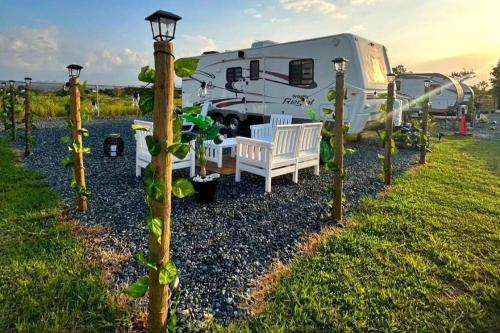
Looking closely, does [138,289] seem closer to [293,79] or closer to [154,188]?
[154,188]

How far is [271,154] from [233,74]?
5896 mm

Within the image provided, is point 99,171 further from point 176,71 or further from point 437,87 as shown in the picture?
point 437,87

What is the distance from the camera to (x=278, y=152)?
4656 mm

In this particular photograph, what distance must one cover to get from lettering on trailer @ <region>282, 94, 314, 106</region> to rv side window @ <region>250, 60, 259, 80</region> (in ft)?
3.93

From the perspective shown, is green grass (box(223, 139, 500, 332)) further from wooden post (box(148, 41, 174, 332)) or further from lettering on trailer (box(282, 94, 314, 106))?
lettering on trailer (box(282, 94, 314, 106))

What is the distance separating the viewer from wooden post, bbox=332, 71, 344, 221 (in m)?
3.37

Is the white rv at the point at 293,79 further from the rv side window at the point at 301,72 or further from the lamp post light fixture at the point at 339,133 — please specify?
the lamp post light fixture at the point at 339,133

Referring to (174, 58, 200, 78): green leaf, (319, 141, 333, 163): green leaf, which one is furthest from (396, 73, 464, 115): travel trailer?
(174, 58, 200, 78): green leaf

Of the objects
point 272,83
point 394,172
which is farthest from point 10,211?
point 272,83

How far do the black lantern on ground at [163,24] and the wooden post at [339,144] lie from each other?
2.20m

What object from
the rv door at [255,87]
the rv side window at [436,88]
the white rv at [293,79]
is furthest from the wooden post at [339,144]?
the rv side window at [436,88]

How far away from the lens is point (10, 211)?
Result: 3498 millimetres

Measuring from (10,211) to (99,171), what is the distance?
1983mm

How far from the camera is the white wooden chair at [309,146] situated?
5.05 metres
